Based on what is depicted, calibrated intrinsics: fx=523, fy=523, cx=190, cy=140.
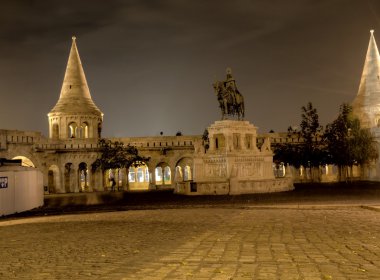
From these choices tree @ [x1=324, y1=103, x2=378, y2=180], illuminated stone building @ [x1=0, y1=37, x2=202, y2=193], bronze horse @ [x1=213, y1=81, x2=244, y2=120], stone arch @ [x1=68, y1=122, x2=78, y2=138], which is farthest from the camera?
stone arch @ [x1=68, y1=122, x2=78, y2=138]

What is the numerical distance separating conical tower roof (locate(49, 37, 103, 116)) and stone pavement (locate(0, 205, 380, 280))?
3265cm

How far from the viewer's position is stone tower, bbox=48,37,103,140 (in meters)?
43.0

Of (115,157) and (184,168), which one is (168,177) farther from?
(115,157)

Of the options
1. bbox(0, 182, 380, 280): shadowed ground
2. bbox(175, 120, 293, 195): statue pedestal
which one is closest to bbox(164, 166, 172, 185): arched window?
bbox(175, 120, 293, 195): statue pedestal

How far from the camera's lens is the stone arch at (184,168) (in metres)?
43.7

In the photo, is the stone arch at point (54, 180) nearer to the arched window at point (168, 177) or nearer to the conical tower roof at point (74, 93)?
the conical tower roof at point (74, 93)

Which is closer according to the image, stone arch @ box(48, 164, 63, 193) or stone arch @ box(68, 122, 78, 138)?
stone arch @ box(48, 164, 63, 193)

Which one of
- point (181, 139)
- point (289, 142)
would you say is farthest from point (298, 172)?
point (181, 139)

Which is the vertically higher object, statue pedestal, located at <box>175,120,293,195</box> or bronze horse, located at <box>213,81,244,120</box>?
bronze horse, located at <box>213,81,244,120</box>

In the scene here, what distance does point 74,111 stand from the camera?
4300cm

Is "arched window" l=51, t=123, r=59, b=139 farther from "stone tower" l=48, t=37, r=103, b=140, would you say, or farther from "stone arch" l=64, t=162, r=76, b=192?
"stone arch" l=64, t=162, r=76, b=192

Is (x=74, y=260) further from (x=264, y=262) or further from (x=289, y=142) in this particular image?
(x=289, y=142)

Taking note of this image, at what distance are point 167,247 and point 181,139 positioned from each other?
35008 millimetres

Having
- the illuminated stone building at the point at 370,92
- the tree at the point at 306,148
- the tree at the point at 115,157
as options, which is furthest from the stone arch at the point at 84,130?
the illuminated stone building at the point at 370,92
